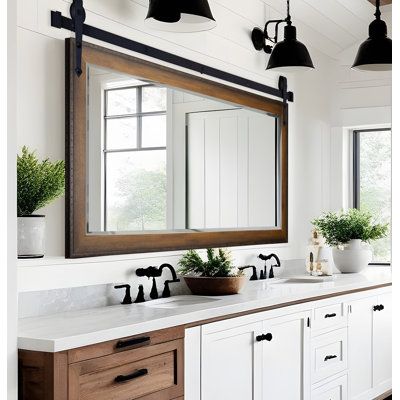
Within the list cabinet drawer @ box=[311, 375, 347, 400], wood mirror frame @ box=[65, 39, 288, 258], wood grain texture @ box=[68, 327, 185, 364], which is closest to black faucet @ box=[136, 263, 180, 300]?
wood mirror frame @ box=[65, 39, 288, 258]

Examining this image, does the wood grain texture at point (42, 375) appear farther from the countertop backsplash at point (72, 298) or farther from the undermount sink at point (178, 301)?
the undermount sink at point (178, 301)

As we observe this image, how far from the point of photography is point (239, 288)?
11.1 feet

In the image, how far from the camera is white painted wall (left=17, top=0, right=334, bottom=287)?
8.73ft

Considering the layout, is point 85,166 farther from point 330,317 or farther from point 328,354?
point 328,354

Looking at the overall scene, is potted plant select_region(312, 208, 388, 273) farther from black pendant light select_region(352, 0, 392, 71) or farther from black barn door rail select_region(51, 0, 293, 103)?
black pendant light select_region(352, 0, 392, 71)

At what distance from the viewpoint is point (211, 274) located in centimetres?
339

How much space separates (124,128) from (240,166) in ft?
3.85

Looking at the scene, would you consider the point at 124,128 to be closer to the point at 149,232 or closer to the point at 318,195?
the point at 149,232

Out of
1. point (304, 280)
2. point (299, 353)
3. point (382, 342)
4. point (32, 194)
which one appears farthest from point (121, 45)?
point (382, 342)

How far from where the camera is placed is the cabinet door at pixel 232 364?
9.29 feet

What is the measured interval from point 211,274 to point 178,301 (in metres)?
0.25

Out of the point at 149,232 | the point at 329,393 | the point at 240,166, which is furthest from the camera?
the point at 240,166

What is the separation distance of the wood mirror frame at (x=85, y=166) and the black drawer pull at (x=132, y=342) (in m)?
0.58

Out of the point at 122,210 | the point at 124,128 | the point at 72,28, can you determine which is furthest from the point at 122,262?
the point at 72,28
